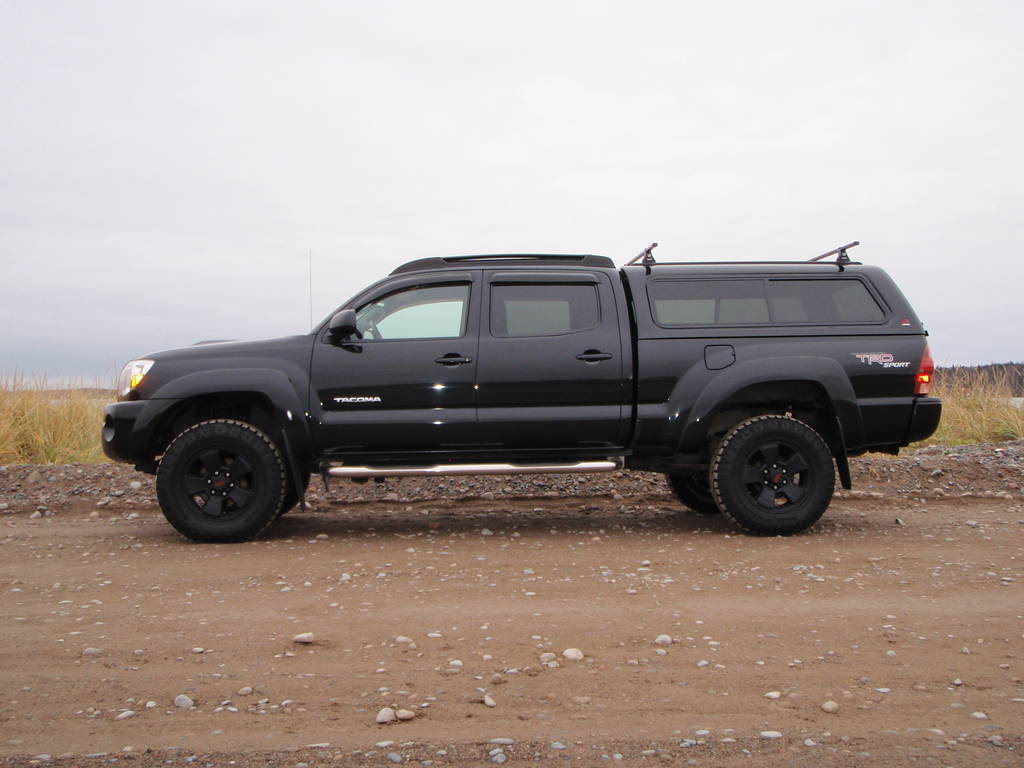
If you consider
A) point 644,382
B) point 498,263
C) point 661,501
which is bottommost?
point 661,501

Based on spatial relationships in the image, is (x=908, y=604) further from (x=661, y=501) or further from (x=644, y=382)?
(x=661, y=501)

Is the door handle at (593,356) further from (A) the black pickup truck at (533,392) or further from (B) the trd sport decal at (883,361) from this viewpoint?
(B) the trd sport decal at (883,361)

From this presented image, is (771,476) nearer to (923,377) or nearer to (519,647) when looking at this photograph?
(923,377)

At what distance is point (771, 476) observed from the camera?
21.6 ft

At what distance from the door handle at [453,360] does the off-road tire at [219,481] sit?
131cm

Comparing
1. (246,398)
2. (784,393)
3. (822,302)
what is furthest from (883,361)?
(246,398)

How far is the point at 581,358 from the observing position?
6.58 m

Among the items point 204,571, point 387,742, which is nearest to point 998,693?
point 387,742

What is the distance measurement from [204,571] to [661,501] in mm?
4476

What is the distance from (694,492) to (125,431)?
14.7 ft

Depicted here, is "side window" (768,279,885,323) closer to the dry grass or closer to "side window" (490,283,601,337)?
"side window" (490,283,601,337)

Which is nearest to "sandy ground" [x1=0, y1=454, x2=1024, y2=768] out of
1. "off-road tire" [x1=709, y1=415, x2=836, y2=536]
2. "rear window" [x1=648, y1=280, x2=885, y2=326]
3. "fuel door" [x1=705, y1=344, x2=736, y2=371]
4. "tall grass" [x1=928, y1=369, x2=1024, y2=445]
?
"off-road tire" [x1=709, y1=415, x2=836, y2=536]

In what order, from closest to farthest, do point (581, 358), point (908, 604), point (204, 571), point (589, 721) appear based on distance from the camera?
point (589, 721) < point (908, 604) < point (204, 571) < point (581, 358)

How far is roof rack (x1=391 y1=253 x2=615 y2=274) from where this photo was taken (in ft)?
22.9
